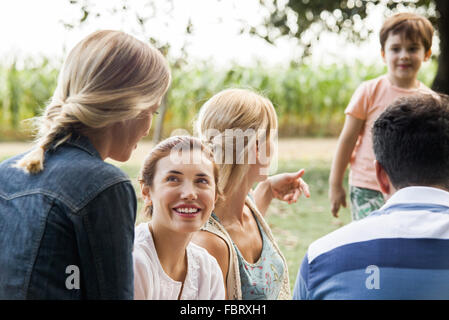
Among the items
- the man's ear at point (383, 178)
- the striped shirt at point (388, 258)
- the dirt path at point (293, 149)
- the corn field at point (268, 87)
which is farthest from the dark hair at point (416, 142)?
the corn field at point (268, 87)

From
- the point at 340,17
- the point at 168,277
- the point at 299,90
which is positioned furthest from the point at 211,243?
the point at 299,90

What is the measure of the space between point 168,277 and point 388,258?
78cm

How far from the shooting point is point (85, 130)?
1590 millimetres

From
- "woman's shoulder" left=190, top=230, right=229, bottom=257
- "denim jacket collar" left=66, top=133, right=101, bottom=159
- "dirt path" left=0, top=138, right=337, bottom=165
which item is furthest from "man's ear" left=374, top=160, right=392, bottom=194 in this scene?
"dirt path" left=0, top=138, right=337, bottom=165

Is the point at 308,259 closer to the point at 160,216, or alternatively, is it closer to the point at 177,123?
the point at 160,216

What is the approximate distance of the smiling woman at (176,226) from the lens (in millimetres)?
1848

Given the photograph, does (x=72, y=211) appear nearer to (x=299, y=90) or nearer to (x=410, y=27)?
(x=410, y=27)

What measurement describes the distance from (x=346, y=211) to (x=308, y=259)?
19.7ft

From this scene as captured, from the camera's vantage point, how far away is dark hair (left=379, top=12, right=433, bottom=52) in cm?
360

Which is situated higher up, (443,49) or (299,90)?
(443,49)

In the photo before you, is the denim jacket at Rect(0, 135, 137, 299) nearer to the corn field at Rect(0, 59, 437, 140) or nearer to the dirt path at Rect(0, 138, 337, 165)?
the dirt path at Rect(0, 138, 337, 165)

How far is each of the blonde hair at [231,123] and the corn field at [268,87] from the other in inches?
448

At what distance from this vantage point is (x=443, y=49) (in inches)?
293

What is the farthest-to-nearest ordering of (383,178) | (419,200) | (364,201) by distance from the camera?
(364,201) → (383,178) → (419,200)
